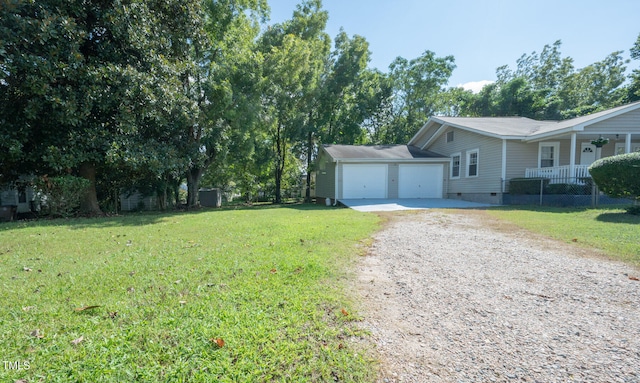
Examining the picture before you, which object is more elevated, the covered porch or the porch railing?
the covered porch

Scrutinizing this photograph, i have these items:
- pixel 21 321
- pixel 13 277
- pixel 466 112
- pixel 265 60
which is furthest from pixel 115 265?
pixel 466 112

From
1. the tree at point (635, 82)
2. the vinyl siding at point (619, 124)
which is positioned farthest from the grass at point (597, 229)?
the tree at point (635, 82)

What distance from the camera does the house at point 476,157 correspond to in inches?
476

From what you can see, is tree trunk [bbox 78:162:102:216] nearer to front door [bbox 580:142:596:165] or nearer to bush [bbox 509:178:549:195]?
bush [bbox 509:178:549:195]

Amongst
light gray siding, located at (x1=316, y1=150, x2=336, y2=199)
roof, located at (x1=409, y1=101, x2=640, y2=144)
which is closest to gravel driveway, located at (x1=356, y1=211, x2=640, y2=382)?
roof, located at (x1=409, y1=101, x2=640, y2=144)

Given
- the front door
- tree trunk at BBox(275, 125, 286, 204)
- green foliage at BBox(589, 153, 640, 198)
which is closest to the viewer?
green foliage at BBox(589, 153, 640, 198)

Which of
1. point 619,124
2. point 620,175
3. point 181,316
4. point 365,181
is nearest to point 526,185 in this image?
point 620,175

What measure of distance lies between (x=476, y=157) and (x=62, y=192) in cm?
1853

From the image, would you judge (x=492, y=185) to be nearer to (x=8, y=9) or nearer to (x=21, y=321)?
(x=21, y=321)

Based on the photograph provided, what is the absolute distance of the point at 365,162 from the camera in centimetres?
1594

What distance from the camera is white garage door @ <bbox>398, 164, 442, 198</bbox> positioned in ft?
53.6

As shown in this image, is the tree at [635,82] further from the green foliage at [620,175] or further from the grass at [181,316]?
the grass at [181,316]

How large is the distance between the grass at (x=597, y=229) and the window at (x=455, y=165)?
23.1 ft

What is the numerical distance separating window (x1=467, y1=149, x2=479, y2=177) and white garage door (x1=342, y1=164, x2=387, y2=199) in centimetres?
449
